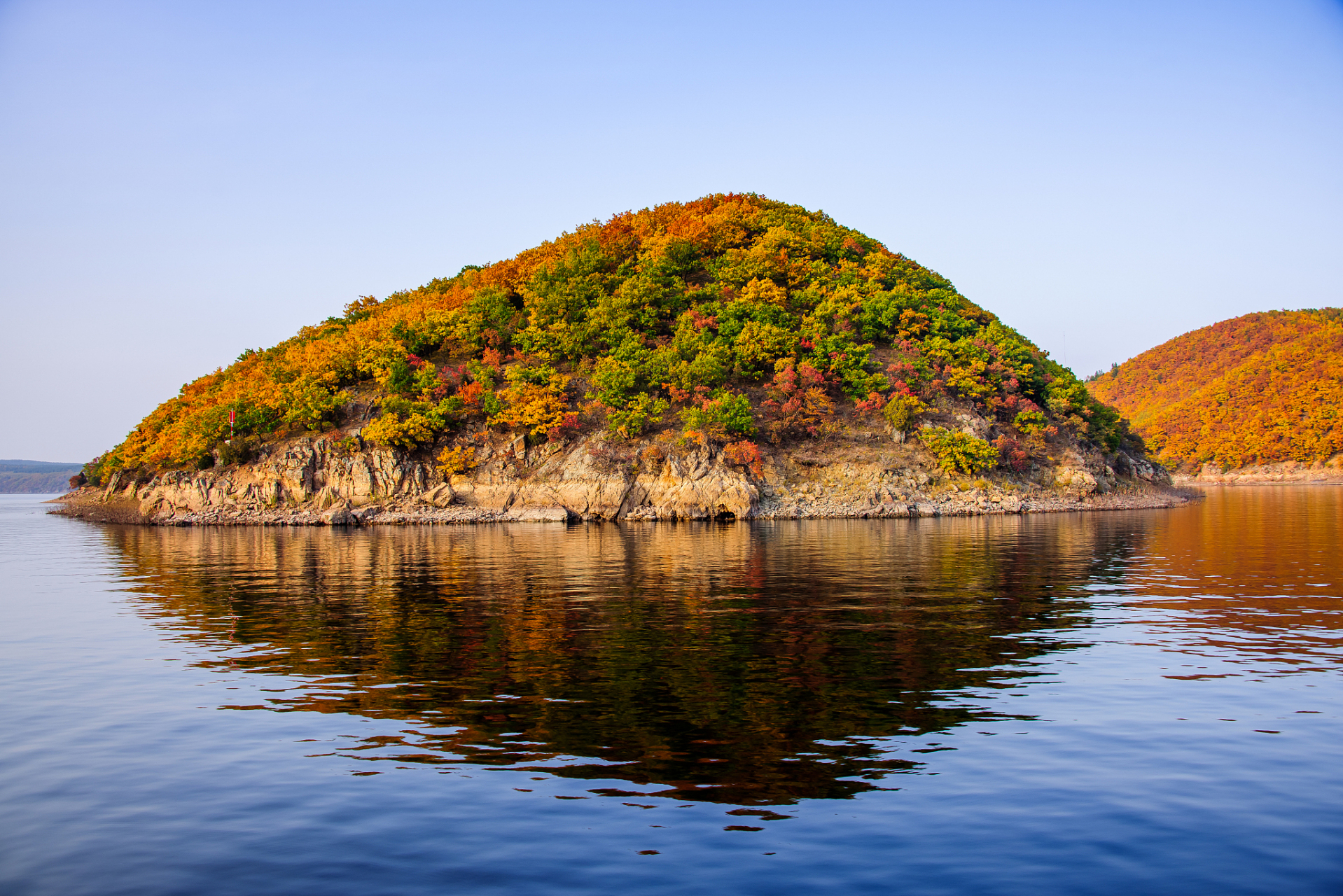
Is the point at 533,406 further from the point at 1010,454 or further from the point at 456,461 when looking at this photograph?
the point at 1010,454

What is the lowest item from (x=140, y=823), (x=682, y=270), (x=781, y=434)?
(x=140, y=823)

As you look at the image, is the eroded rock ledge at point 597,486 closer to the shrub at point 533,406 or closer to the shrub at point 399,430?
the shrub at point 399,430

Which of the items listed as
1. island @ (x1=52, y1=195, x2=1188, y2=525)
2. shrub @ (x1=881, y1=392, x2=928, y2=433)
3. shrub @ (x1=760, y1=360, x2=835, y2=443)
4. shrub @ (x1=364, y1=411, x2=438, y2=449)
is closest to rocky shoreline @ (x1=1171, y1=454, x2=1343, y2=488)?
island @ (x1=52, y1=195, x2=1188, y2=525)

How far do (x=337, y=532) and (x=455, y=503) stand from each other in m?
16.3

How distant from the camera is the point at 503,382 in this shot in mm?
95500

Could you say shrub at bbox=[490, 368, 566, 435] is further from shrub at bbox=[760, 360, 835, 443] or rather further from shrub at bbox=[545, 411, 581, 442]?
shrub at bbox=[760, 360, 835, 443]

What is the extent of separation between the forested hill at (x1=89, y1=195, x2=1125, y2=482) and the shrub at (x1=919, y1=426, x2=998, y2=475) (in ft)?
2.45

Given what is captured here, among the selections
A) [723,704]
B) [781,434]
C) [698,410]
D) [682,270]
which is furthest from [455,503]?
[723,704]

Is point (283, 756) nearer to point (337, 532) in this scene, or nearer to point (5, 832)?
point (5, 832)

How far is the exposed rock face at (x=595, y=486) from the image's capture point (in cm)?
8056

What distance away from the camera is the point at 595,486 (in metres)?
81.2

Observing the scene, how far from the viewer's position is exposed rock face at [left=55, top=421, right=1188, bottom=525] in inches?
3172

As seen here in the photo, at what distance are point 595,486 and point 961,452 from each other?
36259mm

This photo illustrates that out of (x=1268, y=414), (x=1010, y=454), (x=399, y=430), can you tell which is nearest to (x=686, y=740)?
(x=399, y=430)
